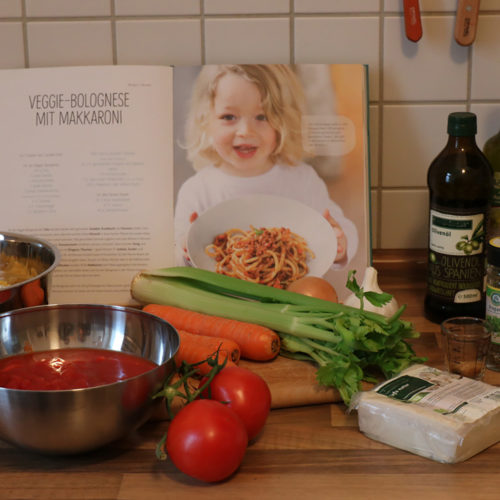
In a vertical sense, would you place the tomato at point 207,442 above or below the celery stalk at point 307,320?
below

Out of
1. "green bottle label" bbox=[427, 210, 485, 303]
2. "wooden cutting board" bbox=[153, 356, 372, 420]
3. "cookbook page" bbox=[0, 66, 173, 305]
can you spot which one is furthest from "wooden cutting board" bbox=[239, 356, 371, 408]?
"cookbook page" bbox=[0, 66, 173, 305]

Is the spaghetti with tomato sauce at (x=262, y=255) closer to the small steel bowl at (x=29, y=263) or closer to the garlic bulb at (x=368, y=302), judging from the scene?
the garlic bulb at (x=368, y=302)

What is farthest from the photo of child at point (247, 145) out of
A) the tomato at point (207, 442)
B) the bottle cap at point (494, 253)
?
the tomato at point (207, 442)

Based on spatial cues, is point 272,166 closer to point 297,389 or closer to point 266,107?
point 266,107

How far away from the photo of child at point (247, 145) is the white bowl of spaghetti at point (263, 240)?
0.02 m

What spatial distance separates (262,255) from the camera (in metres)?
1.29

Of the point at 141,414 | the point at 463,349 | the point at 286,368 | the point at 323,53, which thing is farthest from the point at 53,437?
the point at 323,53

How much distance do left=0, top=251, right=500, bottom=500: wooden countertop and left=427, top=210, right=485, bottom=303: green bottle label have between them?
0.34 m

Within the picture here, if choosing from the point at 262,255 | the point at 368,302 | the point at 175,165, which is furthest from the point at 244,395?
the point at 175,165

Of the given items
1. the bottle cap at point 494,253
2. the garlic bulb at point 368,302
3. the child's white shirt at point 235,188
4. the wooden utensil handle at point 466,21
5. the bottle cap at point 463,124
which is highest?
the wooden utensil handle at point 466,21

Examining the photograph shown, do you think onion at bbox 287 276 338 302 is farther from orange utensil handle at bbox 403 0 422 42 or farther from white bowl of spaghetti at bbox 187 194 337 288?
orange utensil handle at bbox 403 0 422 42

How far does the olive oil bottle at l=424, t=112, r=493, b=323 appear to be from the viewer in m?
1.13

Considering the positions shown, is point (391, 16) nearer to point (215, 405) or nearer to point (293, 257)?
point (293, 257)

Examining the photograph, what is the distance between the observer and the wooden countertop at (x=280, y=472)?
798mm
